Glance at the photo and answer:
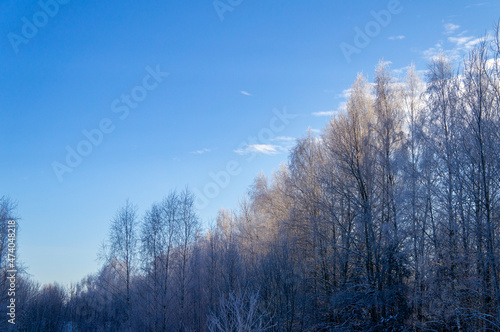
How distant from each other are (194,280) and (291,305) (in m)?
15.4

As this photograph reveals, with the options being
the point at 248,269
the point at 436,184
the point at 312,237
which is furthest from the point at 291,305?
the point at 436,184

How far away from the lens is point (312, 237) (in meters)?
24.2

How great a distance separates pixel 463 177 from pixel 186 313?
76.4 feet

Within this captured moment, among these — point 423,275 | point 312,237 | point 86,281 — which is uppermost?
point 312,237

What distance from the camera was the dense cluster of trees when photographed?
616 inches

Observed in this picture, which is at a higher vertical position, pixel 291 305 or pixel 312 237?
pixel 312 237

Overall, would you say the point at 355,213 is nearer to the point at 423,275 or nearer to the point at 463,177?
the point at 423,275

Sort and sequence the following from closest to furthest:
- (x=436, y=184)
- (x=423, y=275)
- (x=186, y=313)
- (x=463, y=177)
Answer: (x=463, y=177), (x=423, y=275), (x=436, y=184), (x=186, y=313)

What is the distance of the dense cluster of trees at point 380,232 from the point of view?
1564 centimetres

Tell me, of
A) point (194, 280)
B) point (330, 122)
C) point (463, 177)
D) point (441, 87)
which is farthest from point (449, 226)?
point (194, 280)

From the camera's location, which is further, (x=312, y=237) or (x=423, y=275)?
(x=312, y=237)

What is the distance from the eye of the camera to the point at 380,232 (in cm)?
2017

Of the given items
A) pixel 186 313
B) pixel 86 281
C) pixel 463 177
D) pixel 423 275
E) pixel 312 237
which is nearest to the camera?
pixel 463 177

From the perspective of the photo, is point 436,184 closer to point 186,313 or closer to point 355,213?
point 355,213
